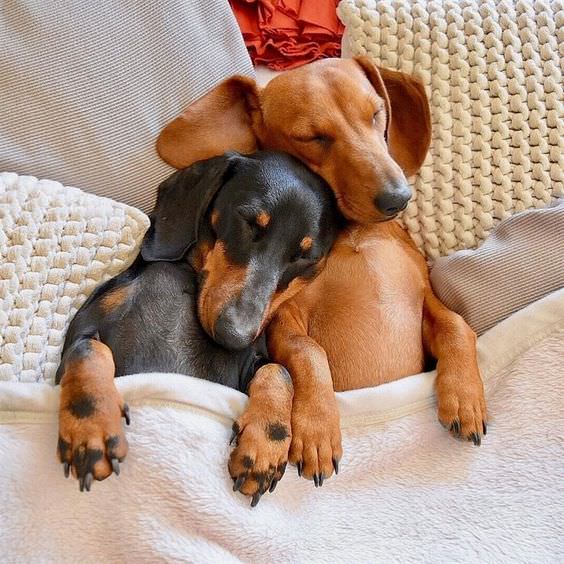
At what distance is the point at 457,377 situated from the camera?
4.75ft

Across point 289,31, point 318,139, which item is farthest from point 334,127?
point 289,31

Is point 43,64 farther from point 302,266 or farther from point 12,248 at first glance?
point 302,266

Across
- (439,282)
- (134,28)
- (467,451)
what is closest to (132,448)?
(467,451)

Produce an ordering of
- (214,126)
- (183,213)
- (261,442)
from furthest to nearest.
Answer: (214,126)
(183,213)
(261,442)

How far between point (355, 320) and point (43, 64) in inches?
39.0

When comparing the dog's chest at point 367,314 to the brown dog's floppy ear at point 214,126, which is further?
the brown dog's floppy ear at point 214,126

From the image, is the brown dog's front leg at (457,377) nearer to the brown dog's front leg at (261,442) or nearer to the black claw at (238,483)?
the brown dog's front leg at (261,442)

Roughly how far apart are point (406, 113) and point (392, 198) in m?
0.46

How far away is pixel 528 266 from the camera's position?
1608 millimetres

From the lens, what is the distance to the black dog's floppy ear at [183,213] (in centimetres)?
154

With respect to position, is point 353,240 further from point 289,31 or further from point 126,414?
point 289,31

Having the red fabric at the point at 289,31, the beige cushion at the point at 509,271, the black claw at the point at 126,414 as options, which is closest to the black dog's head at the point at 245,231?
the black claw at the point at 126,414

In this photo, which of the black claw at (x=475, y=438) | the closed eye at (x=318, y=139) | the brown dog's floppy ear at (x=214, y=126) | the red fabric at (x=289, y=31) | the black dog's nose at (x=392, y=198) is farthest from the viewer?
the red fabric at (x=289, y=31)

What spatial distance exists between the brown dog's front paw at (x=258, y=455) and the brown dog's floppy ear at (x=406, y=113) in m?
0.87
